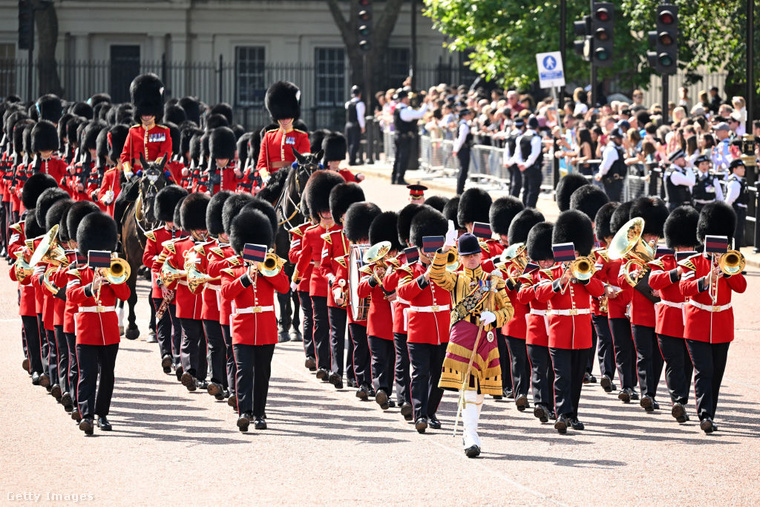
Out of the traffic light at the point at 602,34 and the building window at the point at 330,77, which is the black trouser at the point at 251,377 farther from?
the building window at the point at 330,77

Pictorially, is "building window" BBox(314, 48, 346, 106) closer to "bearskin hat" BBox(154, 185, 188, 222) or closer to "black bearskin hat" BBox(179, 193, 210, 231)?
"bearskin hat" BBox(154, 185, 188, 222)

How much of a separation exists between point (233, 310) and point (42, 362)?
6.75 feet

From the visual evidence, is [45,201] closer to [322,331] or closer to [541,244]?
[322,331]

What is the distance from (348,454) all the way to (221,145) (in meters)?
7.38

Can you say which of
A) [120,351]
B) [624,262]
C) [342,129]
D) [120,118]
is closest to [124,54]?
[342,129]

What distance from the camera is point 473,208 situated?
11023mm

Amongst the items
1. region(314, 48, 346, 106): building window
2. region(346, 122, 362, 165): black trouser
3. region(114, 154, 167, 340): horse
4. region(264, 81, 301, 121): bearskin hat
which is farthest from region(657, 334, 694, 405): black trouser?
region(314, 48, 346, 106): building window

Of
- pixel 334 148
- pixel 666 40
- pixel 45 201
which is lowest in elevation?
pixel 45 201

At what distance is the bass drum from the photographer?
10328mm

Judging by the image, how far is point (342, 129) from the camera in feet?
132

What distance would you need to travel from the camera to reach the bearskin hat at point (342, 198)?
11.4 meters

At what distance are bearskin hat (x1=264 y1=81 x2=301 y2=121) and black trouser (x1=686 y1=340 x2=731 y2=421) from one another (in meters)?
6.19

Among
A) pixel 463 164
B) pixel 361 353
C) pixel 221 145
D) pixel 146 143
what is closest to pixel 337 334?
pixel 361 353

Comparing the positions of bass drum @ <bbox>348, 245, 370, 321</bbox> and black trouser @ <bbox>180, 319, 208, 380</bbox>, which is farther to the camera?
black trouser @ <bbox>180, 319, 208, 380</bbox>
